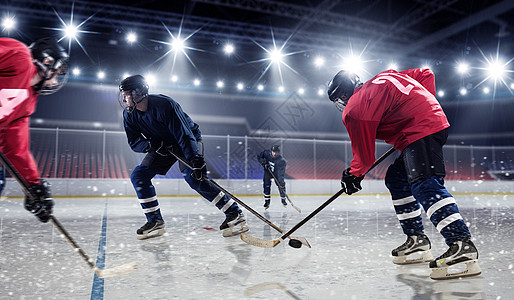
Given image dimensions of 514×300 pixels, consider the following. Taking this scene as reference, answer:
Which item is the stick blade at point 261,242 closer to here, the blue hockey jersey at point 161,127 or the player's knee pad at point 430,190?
the blue hockey jersey at point 161,127

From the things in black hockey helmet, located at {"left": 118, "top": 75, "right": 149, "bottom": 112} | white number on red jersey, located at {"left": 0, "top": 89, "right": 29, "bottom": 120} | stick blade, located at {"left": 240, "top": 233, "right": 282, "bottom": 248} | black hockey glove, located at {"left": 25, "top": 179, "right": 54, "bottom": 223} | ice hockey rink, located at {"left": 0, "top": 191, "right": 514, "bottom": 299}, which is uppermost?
black hockey helmet, located at {"left": 118, "top": 75, "right": 149, "bottom": 112}

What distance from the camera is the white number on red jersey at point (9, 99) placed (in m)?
1.71

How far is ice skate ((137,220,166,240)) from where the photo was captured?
10.0ft

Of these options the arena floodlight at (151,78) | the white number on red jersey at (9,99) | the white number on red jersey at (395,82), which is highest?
the arena floodlight at (151,78)

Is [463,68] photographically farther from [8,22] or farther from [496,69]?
[8,22]

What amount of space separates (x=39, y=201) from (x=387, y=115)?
5.74ft

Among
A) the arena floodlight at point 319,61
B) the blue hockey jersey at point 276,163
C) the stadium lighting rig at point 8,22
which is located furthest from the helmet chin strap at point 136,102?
the arena floodlight at point 319,61

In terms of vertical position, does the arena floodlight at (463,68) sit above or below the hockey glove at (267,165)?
above

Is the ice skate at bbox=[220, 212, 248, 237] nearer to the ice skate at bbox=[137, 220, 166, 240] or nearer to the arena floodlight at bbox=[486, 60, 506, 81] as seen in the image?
the ice skate at bbox=[137, 220, 166, 240]

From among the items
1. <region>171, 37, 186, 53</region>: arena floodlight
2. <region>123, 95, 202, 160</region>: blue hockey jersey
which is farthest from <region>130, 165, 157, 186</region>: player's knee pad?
<region>171, 37, 186, 53</region>: arena floodlight

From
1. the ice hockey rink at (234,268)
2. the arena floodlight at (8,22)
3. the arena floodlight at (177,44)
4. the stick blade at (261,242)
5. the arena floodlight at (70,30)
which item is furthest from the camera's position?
the arena floodlight at (177,44)

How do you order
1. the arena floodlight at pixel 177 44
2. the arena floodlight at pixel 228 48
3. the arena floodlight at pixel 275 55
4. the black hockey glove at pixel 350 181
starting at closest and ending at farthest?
the black hockey glove at pixel 350 181, the arena floodlight at pixel 177 44, the arena floodlight at pixel 228 48, the arena floodlight at pixel 275 55

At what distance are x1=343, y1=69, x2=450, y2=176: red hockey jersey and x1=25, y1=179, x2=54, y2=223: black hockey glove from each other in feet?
4.92

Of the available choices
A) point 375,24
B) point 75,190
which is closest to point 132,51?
point 75,190
